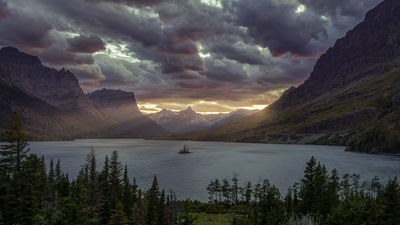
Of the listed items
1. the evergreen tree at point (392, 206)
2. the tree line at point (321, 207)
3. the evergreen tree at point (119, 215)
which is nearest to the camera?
the evergreen tree at point (119, 215)

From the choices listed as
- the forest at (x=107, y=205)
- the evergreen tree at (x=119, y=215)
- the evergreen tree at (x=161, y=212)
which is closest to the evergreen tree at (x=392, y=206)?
the forest at (x=107, y=205)

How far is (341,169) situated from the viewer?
7844 inches

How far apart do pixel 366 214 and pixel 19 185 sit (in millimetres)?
63275

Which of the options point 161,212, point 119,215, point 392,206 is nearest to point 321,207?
point 392,206

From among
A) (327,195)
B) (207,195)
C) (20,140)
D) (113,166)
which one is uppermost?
(20,140)

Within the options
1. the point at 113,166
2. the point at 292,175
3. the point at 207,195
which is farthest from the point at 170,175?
the point at 113,166

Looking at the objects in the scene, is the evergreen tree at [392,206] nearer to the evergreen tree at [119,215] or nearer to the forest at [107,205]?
the forest at [107,205]

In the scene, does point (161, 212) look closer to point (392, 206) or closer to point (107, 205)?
point (107, 205)

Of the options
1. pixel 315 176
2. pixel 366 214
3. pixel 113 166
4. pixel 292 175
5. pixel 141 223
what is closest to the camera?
pixel 141 223

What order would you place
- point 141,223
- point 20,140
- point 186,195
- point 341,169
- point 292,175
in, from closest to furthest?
point 141,223 → point 20,140 → point 186,195 → point 292,175 → point 341,169

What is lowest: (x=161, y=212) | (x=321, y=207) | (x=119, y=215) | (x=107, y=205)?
(x=161, y=212)

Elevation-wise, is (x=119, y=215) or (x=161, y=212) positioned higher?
(x=119, y=215)

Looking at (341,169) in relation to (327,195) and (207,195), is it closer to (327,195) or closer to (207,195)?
(207,195)

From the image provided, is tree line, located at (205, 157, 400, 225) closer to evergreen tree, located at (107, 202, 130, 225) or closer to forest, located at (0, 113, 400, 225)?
forest, located at (0, 113, 400, 225)
